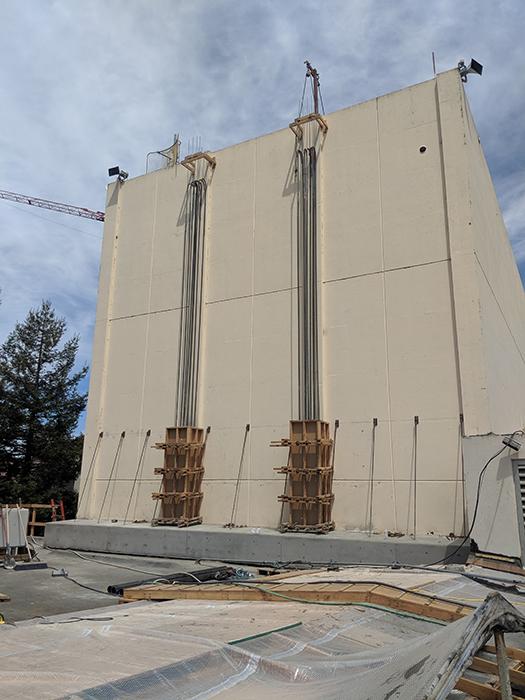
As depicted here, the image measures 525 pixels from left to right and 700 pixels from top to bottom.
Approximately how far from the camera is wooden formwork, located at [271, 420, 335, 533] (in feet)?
43.5

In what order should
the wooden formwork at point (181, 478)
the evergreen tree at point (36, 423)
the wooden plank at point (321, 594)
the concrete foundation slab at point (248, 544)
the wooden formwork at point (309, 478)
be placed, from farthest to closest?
the evergreen tree at point (36, 423), the wooden formwork at point (181, 478), the wooden formwork at point (309, 478), the concrete foundation slab at point (248, 544), the wooden plank at point (321, 594)

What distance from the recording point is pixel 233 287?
55.3 ft

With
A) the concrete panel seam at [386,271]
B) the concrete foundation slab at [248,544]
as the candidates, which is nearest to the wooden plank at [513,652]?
the concrete foundation slab at [248,544]

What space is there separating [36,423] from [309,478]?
21545 mm

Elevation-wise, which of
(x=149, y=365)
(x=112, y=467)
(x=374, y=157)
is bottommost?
(x=112, y=467)

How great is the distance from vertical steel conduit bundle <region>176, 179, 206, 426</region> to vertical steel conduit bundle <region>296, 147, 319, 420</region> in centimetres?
353

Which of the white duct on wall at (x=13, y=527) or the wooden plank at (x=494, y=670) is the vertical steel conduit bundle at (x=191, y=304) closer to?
the white duct on wall at (x=13, y=527)

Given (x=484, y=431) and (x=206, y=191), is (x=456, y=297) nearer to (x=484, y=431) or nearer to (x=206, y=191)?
(x=484, y=431)

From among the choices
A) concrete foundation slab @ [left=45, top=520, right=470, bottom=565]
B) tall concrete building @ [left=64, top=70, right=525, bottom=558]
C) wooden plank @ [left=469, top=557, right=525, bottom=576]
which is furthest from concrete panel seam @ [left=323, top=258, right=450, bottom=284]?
wooden plank @ [left=469, top=557, right=525, bottom=576]

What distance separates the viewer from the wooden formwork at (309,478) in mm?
13258

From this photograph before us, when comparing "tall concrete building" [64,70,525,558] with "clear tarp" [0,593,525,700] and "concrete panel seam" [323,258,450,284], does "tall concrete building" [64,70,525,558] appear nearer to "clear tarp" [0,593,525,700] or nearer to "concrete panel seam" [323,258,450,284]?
"concrete panel seam" [323,258,450,284]

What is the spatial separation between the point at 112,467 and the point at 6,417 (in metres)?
14.3

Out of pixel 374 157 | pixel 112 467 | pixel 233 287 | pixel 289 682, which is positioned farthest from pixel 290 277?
pixel 289 682

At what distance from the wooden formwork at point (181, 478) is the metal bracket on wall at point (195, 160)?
8868 millimetres
